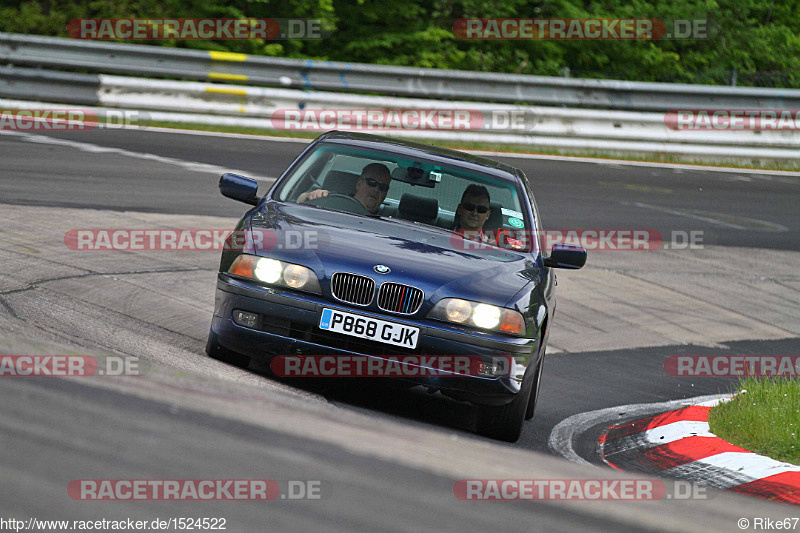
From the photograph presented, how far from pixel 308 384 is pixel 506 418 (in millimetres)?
1036

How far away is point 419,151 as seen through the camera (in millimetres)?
7156

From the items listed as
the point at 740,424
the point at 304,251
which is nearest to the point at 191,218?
the point at 304,251

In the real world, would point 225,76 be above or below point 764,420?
above

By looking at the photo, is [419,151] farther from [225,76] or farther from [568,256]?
[225,76]

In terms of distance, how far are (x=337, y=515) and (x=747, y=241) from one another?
38.3ft

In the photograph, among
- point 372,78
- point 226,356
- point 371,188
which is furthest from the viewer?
point 372,78

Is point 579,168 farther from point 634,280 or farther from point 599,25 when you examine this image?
point 599,25

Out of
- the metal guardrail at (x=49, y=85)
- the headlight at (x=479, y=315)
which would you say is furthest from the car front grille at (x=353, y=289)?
the metal guardrail at (x=49, y=85)

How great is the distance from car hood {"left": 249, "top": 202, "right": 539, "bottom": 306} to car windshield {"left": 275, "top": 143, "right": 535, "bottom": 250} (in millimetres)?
191

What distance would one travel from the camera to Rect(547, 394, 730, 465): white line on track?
584 cm

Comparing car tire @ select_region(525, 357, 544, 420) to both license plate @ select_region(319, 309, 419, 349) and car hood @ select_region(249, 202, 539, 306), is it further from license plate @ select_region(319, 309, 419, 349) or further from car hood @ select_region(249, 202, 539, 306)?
license plate @ select_region(319, 309, 419, 349)

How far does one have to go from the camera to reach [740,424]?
6047mm

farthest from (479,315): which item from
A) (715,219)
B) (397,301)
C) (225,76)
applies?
(225,76)

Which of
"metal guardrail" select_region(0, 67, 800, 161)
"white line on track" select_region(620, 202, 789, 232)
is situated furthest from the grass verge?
"metal guardrail" select_region(0, 67, 800, 161)
